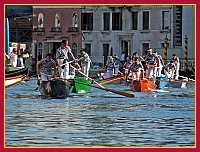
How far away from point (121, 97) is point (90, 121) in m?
7.78

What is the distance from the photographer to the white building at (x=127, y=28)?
54.2m

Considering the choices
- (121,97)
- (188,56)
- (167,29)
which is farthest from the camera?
(167,29)

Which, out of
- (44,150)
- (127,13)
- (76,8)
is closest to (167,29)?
(127,13)

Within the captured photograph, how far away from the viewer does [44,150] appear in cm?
Answer: 1098

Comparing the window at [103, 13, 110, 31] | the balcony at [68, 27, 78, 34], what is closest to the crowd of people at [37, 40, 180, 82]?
the window at [103, 13, 110, 31]

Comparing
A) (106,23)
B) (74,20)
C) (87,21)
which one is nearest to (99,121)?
(106,23)

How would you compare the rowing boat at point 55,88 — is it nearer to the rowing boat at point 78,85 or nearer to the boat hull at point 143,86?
the rowing boat at point 78,85

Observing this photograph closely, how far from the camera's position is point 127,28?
56.3 meters

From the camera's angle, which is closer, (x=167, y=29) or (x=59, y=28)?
(x=167, y=29)

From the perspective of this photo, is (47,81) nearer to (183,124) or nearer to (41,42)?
(183,124)

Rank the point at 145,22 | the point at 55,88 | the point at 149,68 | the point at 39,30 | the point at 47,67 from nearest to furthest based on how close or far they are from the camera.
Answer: the point at 55,88
the point at 47,67
the point at 149,68
the point at 145,22
the point at 39,30

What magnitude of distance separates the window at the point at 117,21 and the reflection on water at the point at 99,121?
32.5m

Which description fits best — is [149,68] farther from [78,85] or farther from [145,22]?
[145,22]

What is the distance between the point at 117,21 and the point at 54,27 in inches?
172
